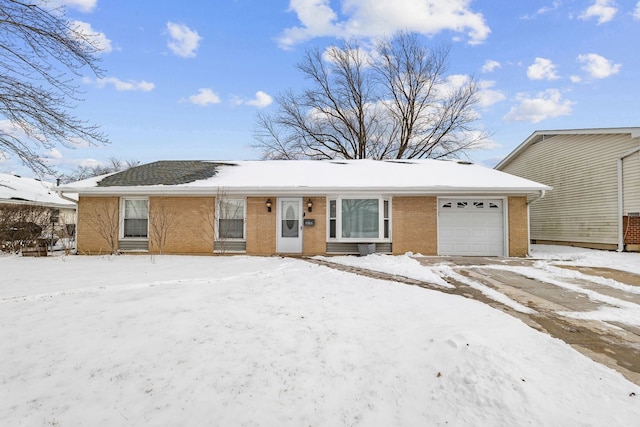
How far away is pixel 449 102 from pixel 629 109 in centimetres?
1104

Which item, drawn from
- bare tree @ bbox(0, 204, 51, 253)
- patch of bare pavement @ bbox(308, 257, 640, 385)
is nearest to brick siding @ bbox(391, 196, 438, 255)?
patch of bare pavement @ bbox(308, 257, 640, 385)

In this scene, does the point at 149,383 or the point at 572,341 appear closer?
the point at 149,383

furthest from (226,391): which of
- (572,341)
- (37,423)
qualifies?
(572,341)

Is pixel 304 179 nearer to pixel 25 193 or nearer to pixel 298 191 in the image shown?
pixel 298 191

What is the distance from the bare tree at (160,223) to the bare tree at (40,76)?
259 cm

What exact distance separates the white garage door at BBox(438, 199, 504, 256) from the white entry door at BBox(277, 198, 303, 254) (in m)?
4.72

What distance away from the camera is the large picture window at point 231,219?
10.9m

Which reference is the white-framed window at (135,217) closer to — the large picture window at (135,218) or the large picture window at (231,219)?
the large picture window at (135,218)

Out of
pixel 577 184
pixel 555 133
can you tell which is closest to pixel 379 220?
pixel 577 184

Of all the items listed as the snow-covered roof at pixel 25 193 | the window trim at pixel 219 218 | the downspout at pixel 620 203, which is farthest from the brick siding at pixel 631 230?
the snow-covered roof at pixel 25 193

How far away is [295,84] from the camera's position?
26.0 m

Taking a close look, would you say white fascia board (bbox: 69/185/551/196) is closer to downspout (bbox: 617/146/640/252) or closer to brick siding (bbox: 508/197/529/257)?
brick siding (bbox: 508/197/529/257)

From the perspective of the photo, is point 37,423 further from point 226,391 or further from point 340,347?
point 340,347

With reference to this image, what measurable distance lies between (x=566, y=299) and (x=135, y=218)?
1183 centimetres
